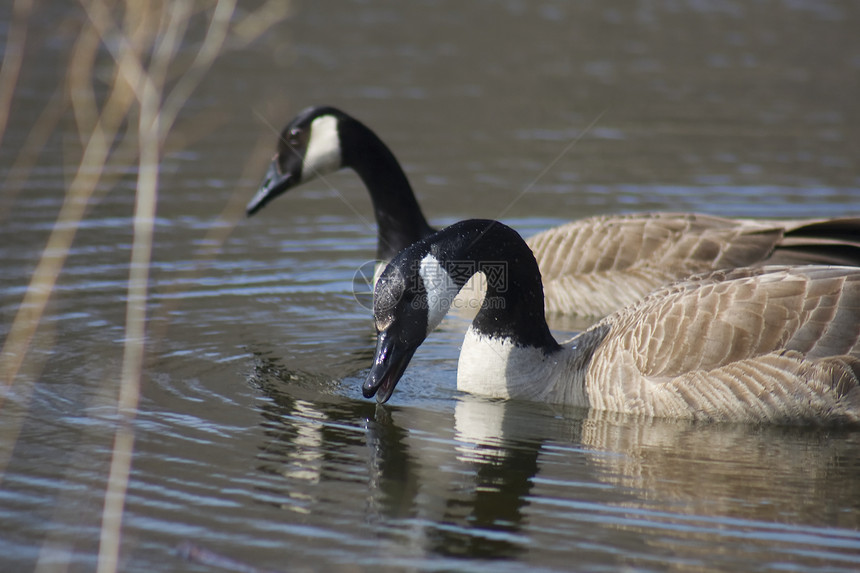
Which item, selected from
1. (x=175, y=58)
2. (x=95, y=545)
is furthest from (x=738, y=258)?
(x=175, y=58)

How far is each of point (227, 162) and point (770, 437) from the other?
10.4 metres

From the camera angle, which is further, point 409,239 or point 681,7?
point 681,7

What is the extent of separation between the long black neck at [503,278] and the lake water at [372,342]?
627mm

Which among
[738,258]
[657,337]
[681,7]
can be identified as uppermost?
[681,7]

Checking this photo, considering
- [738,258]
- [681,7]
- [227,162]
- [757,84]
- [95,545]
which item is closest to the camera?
[95,545]

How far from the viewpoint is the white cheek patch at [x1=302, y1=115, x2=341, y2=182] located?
11.9m

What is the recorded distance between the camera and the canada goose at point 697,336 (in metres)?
7.82

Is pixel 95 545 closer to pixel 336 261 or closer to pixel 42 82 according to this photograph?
pixel 336 261

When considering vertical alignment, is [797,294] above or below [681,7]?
below

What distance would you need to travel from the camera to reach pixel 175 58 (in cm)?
2009

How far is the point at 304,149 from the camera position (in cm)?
1195

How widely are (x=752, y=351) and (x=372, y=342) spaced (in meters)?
3.76

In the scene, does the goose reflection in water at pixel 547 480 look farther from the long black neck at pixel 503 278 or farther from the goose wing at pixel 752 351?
the long black neck at pixel 503 278
